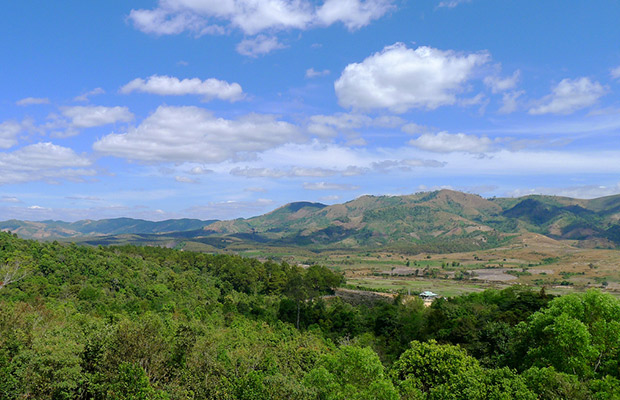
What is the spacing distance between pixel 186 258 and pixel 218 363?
8681 centimetres

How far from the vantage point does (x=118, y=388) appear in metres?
24.6

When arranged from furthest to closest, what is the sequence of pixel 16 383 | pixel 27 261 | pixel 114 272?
1. pixel 114 272
2. pixel 27 261
3. pixel 16 383

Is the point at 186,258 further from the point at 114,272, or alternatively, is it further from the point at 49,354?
the point at 49,354

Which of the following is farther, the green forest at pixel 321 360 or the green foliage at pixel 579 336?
the green foliage at pixel 579 336

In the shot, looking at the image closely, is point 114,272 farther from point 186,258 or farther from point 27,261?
point 186,258

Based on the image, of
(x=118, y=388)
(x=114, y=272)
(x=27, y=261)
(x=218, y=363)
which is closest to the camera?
(x=118, y=388)

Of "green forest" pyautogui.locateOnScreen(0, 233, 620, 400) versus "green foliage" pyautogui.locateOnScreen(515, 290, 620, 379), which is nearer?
"green forest" pyautogui.locateOnScreen(0, 233, 620, 400)

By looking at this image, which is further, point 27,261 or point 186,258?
point 186,258

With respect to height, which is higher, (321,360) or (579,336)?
(579,336)

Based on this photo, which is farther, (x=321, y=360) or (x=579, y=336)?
(x=321, y=360)

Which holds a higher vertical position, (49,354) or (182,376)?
(49,354)

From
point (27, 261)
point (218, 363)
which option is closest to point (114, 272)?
point (27, 261)

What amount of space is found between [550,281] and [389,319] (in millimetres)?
112199

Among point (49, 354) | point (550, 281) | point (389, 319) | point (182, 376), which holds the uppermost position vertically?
point (49, 354)
